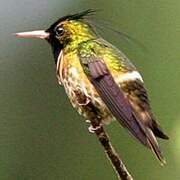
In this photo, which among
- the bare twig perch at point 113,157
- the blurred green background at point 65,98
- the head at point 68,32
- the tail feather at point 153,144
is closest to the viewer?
the bare twig perch at point 113,157

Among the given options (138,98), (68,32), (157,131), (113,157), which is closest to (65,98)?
(68,32)

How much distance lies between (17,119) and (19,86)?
0.64ft

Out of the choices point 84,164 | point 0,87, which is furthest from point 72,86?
point 0,87

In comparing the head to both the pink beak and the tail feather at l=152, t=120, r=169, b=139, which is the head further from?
the tail feather at l=152, t=120, r=169, b=139

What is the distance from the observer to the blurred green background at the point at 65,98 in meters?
2.97

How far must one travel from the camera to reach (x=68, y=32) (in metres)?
2.19

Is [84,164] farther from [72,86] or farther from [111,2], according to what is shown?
[72,86]

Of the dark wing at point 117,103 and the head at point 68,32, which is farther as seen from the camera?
the head at point 68,32

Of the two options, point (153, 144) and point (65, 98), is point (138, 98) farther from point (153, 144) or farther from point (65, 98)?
point (65, 98)

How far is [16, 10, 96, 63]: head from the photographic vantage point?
2.12 m

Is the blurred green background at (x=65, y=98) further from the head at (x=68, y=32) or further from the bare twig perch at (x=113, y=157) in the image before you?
the bare twig perch at (x=113, y=157)

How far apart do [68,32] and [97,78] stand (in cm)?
15

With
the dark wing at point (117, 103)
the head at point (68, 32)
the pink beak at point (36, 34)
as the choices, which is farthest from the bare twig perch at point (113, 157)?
the head at point (68, 32)

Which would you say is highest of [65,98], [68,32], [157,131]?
[68,32]
